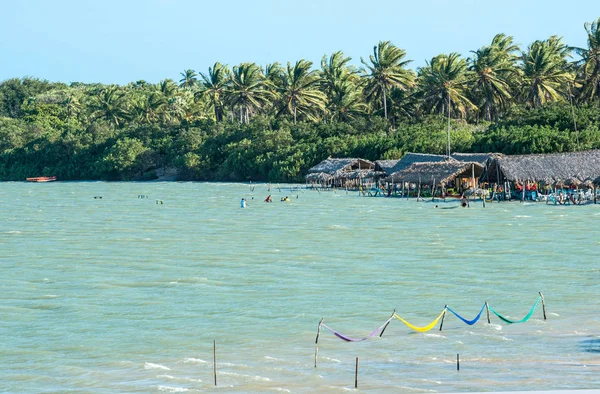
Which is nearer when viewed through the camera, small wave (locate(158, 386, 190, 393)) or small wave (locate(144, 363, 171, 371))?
small wave (locate(158, 386, 190, 393))

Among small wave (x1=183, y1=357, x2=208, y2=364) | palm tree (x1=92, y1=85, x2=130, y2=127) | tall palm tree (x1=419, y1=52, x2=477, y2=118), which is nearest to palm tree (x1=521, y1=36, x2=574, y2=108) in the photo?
tall palm tree (x1=419, y1=52, x2=477, y2=118)

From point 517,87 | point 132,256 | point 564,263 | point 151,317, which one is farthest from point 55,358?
point 517,87

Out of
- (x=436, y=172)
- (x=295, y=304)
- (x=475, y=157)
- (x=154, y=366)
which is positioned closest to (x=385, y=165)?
(x=475, y=157)

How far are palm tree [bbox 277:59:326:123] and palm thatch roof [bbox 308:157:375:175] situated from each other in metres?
15.8

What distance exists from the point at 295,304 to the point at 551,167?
115 ft

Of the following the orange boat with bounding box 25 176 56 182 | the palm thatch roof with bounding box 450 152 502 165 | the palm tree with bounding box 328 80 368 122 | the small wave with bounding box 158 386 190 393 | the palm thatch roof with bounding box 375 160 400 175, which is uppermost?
the palm tree with bounding box 328 80 368 122

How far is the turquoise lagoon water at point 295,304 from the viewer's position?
15.3m

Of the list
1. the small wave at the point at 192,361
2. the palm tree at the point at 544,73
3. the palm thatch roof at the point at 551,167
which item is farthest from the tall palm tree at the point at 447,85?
the small wave at the point at 192,361

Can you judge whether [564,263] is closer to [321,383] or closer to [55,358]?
[321,383]

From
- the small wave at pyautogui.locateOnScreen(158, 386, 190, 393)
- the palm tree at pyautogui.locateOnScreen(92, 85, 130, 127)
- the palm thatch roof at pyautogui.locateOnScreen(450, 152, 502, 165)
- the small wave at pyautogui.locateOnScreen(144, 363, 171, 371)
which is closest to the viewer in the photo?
the small wave at pyautogui.locateOnScreen(158, 386, 190, 393)

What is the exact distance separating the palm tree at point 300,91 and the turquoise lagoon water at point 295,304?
157 ft

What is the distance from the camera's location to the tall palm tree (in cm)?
7853

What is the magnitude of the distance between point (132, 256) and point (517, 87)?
2318 inches

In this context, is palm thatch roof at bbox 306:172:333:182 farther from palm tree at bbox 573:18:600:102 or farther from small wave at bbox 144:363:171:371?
small wave at bbox 144:363:171:371
